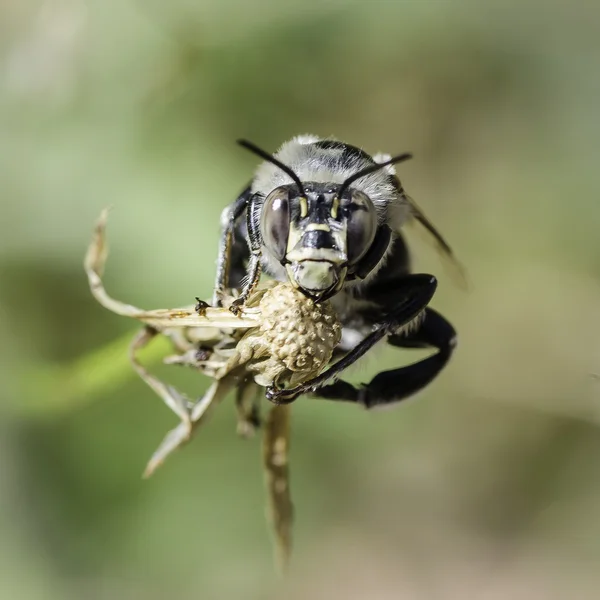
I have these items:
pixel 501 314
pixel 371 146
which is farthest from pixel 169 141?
pixel 501 314

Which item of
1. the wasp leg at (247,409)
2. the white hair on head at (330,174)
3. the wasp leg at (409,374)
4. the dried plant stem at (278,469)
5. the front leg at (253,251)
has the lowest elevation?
the dried plant stem at (278,469)

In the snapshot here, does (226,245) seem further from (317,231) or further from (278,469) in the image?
(278,469)

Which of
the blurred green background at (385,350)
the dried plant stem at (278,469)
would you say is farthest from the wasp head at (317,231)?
the blurred green background at (385,350)

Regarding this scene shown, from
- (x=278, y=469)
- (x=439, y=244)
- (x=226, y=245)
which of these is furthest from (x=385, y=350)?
(x=226, y=245)

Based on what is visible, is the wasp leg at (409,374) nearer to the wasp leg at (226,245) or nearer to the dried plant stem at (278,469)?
the dried plant stem at (278,469)

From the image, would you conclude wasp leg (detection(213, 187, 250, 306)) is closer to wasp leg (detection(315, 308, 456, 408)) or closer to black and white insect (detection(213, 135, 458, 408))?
black and white insect (detection(213, 135, 458, 408))

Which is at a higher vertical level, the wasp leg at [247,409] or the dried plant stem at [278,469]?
the wasp leg at [247,409]
